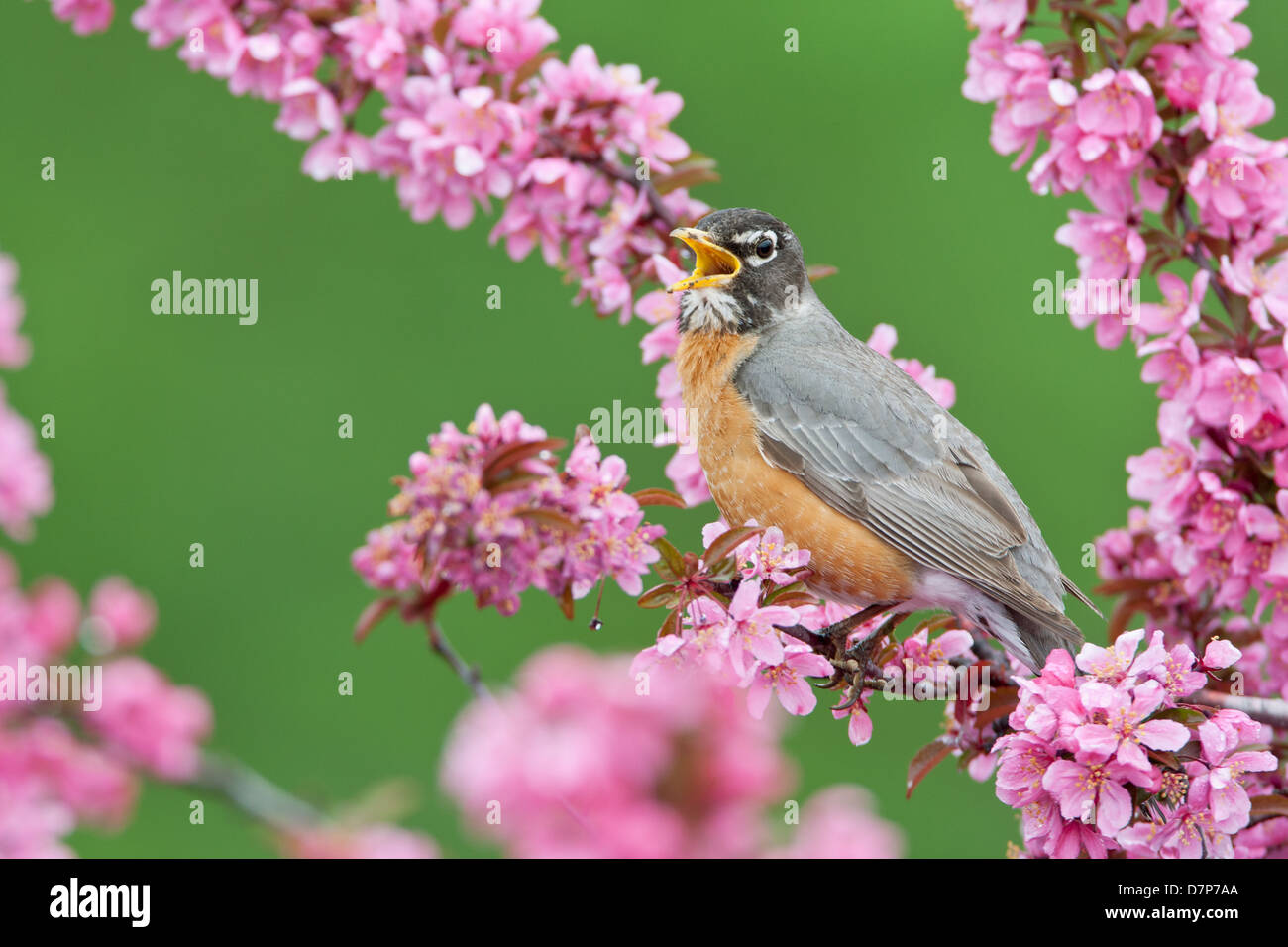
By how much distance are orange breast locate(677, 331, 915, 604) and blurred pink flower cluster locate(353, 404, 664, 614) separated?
2.74ft

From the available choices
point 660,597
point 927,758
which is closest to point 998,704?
point 927,758

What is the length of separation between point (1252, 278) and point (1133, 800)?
32.1 inches

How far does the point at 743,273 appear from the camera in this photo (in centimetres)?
267

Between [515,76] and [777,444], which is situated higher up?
[515,76]

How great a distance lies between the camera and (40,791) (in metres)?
1.33

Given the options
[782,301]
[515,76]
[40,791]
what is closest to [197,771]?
[40,791]

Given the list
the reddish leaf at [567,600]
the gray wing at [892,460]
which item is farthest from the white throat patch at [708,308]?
the reddish leaf at [567,600]

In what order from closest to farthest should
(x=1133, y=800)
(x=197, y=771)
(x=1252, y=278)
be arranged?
1. (x=197, y=771)
2. (x=1133, y=800)
3. (x=1252, y=278)

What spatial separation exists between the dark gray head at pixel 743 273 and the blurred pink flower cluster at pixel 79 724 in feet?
4.14

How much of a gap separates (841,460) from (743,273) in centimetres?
43

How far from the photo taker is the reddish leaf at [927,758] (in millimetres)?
1887

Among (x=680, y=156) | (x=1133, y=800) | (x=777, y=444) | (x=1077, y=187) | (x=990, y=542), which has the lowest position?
(x=1133, y=800)

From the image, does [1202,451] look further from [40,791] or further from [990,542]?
[40,791]

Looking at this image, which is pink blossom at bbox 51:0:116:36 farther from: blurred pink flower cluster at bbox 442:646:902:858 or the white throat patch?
blurred pink flower cluster at bbox 442:646:902:858
